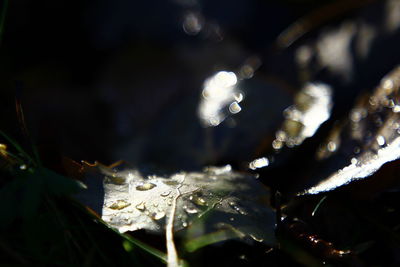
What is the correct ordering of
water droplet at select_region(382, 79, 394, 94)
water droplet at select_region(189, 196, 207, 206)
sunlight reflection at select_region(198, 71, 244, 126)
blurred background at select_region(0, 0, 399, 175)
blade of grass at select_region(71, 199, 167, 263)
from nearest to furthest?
1. blade of grass at select_region(71, 199, 167, 263)
2. water droplet at select_region(189, 196, 207, 206)
3. water droplet at select_region(382, 79, 394, 94)
4. sunlight reflection at select_region(198, 71, 244, 126)
5. blurred background at select_region(0, 0, 399, 175)

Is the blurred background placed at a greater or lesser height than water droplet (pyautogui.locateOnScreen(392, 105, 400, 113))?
greater

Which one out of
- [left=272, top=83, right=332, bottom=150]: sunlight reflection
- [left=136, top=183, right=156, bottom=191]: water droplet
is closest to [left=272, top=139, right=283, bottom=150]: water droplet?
[left=272, top=83, right=332, bottom=150]: sunlight reflection

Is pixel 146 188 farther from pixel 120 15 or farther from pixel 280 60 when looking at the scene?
pixel 120 15

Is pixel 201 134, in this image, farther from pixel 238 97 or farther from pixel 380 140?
pixel 380 140

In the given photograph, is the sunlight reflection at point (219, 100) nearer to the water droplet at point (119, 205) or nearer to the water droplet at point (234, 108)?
the water droplet at point (234, 108)

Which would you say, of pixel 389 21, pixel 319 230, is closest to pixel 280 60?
pixel 389 21

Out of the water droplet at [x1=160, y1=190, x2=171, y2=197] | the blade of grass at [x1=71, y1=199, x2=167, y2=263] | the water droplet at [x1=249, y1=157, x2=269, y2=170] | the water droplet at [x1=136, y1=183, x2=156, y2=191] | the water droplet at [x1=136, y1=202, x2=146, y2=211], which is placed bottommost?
the blade of grass at [x1=71, y1=199, x2=167, y2=263]

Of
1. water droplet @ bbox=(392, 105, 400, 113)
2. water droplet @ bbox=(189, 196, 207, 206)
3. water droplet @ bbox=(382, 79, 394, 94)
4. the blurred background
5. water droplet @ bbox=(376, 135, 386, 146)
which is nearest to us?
water droplet @ bbox=(189, 196, 207, 206)

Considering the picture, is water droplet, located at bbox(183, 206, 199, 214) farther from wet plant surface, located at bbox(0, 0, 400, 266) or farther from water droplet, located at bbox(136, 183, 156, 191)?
water droplet, located at bbox(136, 183, 156, 191)
